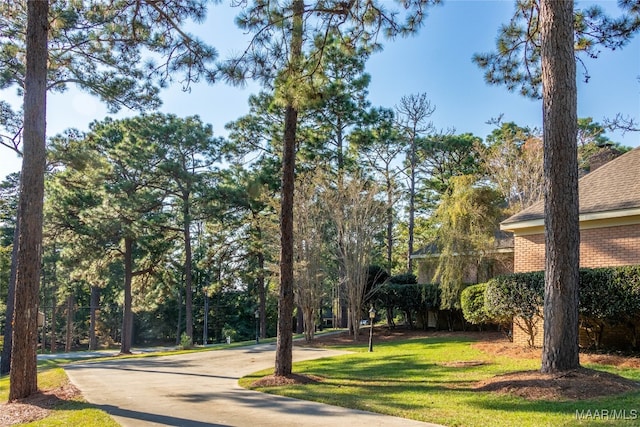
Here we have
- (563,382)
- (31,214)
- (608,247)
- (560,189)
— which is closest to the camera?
(563,382)

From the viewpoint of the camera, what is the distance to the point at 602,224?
445 inches

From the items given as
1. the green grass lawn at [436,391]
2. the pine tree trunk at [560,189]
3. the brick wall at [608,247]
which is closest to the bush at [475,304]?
the green grass lawn at [436,391]

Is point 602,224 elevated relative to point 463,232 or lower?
lower

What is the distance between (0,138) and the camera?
66.0 ft

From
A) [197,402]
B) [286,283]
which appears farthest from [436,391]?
[197,402]

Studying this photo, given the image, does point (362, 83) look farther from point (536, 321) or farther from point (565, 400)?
point (565, 400)

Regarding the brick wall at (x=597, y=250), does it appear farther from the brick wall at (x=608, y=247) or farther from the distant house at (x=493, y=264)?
the distant house at (x=493, y=264)

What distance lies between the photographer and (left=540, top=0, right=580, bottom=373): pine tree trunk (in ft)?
24.0

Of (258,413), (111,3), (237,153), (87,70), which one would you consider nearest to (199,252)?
(237,153)

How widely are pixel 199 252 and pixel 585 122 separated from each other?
3060cm

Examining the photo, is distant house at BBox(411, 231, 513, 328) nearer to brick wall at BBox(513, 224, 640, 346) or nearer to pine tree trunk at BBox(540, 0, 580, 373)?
brick wall at BBox(513, 224, 640, 346)

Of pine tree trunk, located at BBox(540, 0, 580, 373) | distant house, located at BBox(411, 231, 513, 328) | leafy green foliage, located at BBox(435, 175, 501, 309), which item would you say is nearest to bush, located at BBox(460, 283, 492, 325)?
leafy green foliage, located at BBox(435, 175, 501, 309)

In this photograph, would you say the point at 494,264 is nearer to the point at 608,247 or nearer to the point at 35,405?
the point at 608,247

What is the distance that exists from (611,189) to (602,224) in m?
1.16
